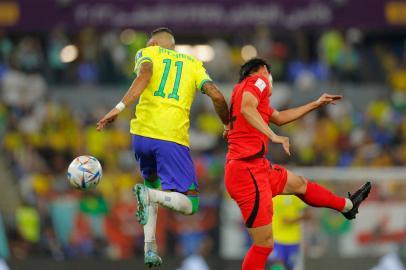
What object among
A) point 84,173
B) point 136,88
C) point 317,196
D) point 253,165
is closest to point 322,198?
point 317,196

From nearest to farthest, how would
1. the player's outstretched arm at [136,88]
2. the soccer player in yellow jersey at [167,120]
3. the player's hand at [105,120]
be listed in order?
the player's hand at [105,120] < the player's outstretched arm at [136,88] < the soccer player in yellow jersey at [167,120]

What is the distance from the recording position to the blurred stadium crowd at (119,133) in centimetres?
1833

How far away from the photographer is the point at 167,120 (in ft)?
40.7

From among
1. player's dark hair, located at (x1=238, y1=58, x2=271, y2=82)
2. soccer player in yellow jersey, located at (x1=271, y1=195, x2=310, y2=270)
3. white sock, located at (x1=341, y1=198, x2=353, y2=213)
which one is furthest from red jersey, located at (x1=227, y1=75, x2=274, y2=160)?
soccer player in yellow jersey, located at (x1=271, y1=195, x2=310, y2=270)

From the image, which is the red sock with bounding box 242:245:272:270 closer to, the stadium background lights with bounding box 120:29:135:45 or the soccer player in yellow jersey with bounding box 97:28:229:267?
the soccer player in yellow jersey with bounding box 97:28:229:267

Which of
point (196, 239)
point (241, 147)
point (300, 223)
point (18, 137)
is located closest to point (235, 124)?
point (241, 147)

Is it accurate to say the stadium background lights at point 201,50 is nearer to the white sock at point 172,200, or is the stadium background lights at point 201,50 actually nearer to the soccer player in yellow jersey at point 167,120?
the soccer player in yellow jersey at point 167,120

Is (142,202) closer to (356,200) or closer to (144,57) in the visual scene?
(144,57)

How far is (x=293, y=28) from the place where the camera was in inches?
795

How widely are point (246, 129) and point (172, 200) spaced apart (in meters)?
0.98

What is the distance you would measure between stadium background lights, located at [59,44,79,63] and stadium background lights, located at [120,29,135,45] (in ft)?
3.14

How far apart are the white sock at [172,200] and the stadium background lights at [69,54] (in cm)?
1184

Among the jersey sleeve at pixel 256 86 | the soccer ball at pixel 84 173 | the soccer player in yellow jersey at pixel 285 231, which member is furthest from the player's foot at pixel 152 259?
the soccer player in yellow jersey at pixel 285 231

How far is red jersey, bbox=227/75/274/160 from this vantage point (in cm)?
1241
